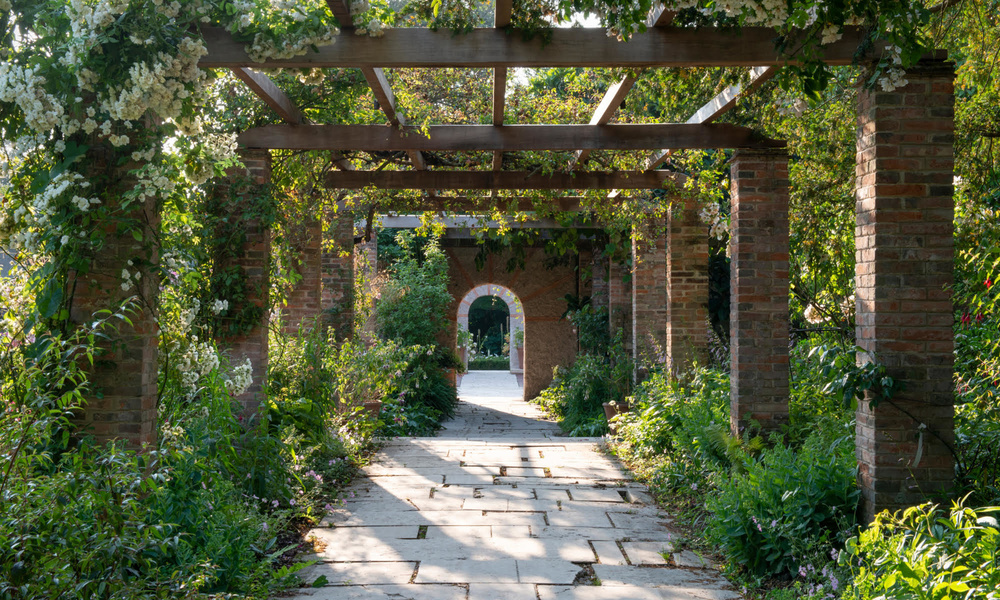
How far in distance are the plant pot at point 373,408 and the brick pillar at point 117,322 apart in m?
4.61

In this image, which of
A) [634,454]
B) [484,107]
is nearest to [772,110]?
[484,107]

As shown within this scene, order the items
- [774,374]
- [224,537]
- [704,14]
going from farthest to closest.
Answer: [774,374], [704,14], [224,537]

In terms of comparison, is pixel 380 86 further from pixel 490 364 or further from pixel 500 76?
pixel 490 364

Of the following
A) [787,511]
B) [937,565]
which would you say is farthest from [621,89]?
[937,565]

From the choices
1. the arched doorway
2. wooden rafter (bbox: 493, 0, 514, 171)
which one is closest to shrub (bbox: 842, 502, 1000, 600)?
wooden rafter (bbox: 493, 0, 514, 171)

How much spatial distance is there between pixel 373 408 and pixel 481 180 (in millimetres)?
2750

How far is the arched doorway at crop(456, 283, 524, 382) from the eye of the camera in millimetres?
16797

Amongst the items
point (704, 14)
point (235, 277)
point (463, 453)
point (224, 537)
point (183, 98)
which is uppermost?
point (704, 14)

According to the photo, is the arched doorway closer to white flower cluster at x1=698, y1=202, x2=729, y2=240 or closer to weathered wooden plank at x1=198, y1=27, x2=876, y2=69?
white flower cluster at x1=698, y1=202, x2=729, y2=240

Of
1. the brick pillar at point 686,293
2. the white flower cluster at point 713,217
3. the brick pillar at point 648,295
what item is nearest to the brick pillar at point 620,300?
the brick pillar at point 648,295

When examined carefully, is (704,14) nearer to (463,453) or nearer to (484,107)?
(484,107)

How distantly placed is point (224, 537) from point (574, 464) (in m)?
4.09

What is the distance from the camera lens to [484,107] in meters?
7.13

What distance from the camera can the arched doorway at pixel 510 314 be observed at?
16.8 metres
